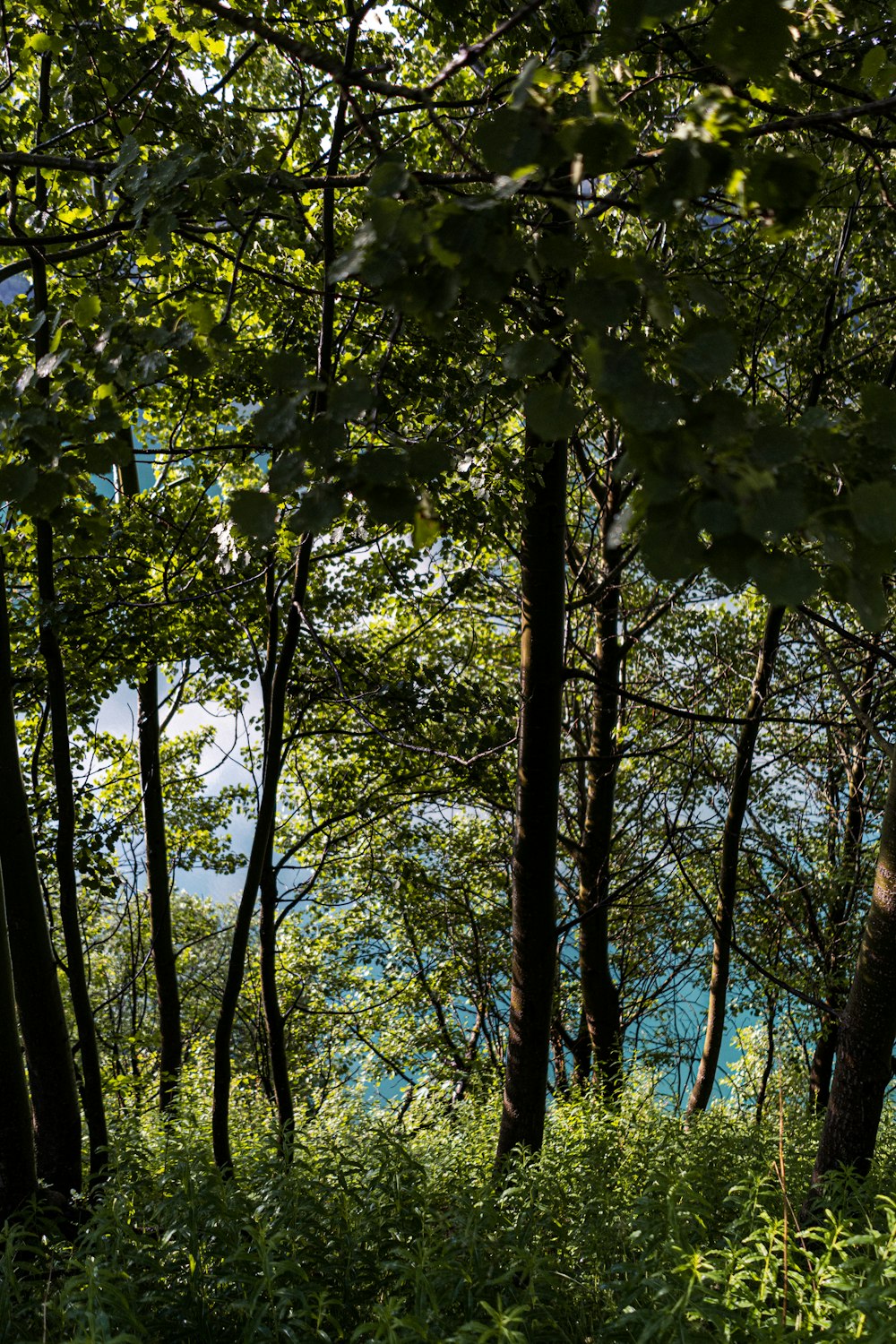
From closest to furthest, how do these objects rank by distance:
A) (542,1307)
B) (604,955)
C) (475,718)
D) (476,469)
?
(542,1307) → (476,469) → (475,718) → (604,955)

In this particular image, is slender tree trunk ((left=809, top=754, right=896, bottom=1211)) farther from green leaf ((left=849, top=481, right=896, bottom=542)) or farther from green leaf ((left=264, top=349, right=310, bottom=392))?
green leaf ((left=264, top=349, right=310, bottom=392))

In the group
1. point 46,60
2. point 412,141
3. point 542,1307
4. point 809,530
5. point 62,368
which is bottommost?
point 542,1307

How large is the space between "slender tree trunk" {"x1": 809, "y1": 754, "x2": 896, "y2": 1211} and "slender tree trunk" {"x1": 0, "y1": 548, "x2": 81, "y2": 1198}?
336 cm

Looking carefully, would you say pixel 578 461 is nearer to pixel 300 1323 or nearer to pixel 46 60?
pixel 46 60

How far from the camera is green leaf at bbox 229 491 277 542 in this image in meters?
1.36

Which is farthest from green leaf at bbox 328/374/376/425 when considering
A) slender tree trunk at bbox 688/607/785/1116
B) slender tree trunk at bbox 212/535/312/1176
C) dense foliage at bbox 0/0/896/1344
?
slender tree trunk at bbox 688/607/785/1116

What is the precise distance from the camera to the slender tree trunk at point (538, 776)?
4.43m

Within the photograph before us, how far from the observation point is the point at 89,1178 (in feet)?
14.3

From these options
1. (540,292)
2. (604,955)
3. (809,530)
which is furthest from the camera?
(604,955)

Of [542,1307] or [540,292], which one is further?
[540,292]

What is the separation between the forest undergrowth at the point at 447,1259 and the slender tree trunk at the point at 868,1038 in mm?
255

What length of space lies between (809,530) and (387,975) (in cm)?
1538

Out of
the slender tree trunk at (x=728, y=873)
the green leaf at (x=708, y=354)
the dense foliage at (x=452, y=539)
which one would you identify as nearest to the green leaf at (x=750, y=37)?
the dense foliage at (x=452, y=539)

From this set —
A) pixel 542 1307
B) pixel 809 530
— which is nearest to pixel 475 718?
pixel 542 1307
